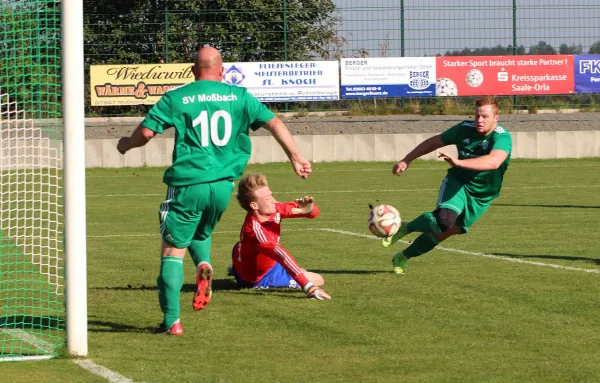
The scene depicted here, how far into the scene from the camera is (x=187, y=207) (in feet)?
22.8

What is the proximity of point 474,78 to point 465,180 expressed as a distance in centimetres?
2105

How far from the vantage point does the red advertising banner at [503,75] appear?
30.1 meters

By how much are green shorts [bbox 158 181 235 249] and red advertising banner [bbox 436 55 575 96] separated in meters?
23.6

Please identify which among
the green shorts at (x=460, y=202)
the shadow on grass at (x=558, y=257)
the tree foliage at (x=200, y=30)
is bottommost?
the shadow on grass at (x=558, y=257)

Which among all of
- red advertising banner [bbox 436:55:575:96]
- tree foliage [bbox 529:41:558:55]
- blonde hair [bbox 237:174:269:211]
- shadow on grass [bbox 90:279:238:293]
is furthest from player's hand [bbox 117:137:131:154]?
tree foliage [bbox 529:41:558:55]

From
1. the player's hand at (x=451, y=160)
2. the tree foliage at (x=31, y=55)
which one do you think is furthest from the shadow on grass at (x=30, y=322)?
the player's hand at (x=451, y=160)

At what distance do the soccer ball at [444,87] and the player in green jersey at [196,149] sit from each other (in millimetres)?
23538

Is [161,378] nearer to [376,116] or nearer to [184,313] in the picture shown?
[184,313]

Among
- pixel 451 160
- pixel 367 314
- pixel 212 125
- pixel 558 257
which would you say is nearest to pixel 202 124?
pixel 212 125

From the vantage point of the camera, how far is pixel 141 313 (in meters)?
7.92

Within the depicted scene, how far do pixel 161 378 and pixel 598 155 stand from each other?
26.9m

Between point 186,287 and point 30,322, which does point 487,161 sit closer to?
point 186,287

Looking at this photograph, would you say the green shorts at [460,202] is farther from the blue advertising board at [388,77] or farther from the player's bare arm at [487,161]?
the blue advertising board at [388,77]

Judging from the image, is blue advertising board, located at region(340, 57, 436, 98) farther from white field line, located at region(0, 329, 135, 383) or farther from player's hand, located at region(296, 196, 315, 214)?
white field line, located at region(0, 329, 135, 383)
